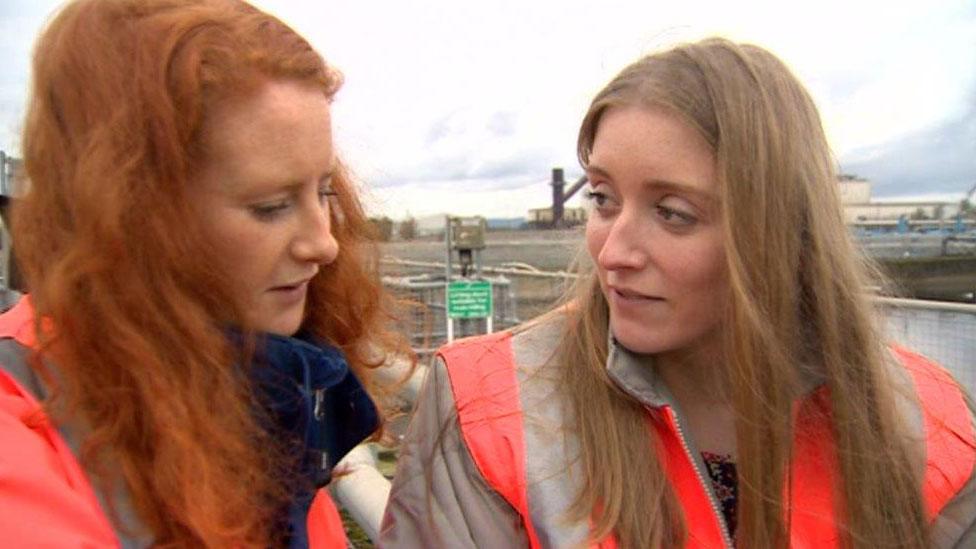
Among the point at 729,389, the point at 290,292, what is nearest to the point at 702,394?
the point at 729,389

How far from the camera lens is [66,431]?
1239 mm

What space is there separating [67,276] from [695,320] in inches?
40.1

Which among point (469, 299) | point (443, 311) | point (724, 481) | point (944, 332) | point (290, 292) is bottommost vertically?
→ point (443, 311)

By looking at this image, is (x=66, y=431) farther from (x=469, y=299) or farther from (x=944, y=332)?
(x=469, y=299)

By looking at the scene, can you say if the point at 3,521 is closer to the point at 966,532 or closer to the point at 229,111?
the point at 229,111

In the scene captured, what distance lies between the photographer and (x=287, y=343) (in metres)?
1.53

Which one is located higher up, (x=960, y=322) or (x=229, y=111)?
(x=229, y=111)

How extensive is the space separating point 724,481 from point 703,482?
0.36 feet

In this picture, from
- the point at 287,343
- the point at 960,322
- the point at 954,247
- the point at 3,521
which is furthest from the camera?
the point at 954,247

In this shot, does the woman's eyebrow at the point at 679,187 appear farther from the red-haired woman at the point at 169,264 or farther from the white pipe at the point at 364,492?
the white pipe at the point at 364,492

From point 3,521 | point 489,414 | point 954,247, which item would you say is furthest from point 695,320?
point 954,247

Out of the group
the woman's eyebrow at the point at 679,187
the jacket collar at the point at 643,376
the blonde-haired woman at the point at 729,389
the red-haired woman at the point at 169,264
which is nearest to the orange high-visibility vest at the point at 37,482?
the red-haired woman at the point at 169,264

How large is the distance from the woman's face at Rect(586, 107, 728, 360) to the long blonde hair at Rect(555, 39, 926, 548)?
0.11 ft

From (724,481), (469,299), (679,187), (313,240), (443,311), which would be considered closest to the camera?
(313,240)
